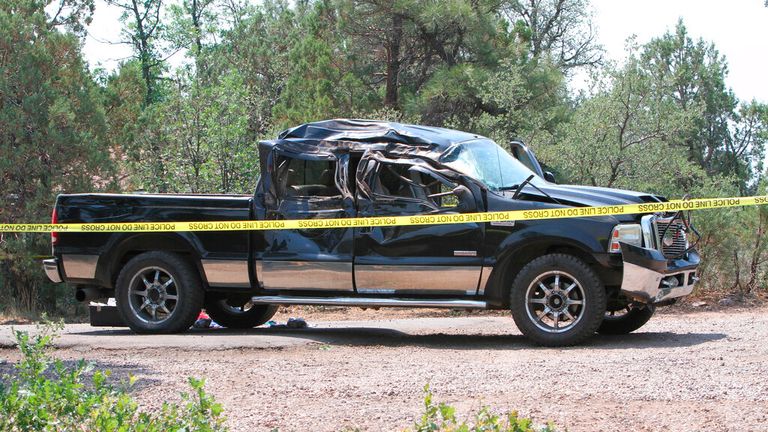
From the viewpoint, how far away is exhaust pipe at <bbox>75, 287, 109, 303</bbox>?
37.1ft

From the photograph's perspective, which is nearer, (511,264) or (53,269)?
(511,264)

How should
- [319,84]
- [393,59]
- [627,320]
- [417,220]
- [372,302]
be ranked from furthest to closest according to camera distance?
[393,59]
[319,84]
[627,320]
[372,302]
[417,220]

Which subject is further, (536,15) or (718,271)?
(536,15)

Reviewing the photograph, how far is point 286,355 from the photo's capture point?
909 cm

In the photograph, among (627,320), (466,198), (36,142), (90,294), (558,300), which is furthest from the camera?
(36,142)

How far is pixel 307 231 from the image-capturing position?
10.2 m

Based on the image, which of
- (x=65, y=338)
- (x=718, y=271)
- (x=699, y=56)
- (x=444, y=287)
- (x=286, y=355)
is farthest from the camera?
(x=699, y=56)

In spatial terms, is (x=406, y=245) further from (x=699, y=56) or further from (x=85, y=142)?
(x=699, y=56)

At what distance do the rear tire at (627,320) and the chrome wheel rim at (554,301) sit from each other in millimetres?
1002

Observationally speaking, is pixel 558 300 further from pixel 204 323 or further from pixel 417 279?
pixel 204 323

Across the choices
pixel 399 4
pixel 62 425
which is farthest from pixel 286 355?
pixel 399 4

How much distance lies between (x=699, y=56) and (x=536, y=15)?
9.97 metres

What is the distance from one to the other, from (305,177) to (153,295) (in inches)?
82.0

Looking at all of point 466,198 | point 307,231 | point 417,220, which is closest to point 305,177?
point 307,231
